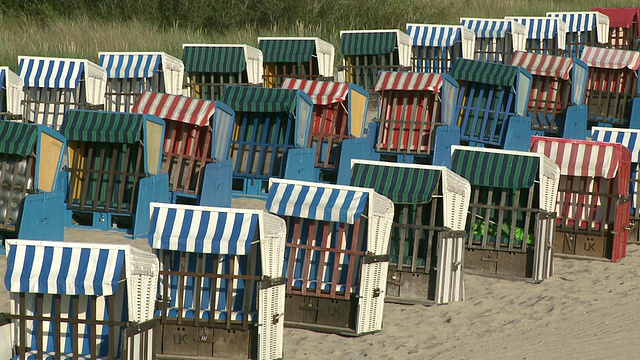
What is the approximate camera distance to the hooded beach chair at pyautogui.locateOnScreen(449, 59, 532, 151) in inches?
614

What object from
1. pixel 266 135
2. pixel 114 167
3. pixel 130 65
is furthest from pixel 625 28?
pixel 114 167

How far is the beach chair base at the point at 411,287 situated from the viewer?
35.5ft

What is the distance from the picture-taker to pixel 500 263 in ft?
38.8

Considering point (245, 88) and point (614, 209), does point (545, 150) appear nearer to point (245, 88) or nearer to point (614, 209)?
point (614, 209)

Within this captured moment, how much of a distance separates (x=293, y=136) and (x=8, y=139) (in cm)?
369

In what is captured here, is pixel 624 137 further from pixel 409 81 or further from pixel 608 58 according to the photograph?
pixel 608 58

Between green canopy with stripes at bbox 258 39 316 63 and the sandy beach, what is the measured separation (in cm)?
839

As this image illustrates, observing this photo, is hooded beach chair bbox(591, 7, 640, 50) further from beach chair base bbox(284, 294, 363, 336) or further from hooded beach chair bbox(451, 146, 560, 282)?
beach chair base bbox(284, 294, 363, 336)

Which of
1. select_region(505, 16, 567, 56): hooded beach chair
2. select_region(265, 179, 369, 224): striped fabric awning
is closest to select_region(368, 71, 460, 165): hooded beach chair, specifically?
select_region(265, 179, 369, 224): striped fabric awning

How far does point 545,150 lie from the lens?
41.4ft

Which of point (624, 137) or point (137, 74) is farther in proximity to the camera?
point (137, 74)

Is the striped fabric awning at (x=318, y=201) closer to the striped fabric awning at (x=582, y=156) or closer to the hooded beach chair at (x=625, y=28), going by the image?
the striped fabric awning at (x=582, y=156)

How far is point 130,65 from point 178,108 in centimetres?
446

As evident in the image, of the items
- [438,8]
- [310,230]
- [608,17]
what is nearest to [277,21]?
[438,8]
